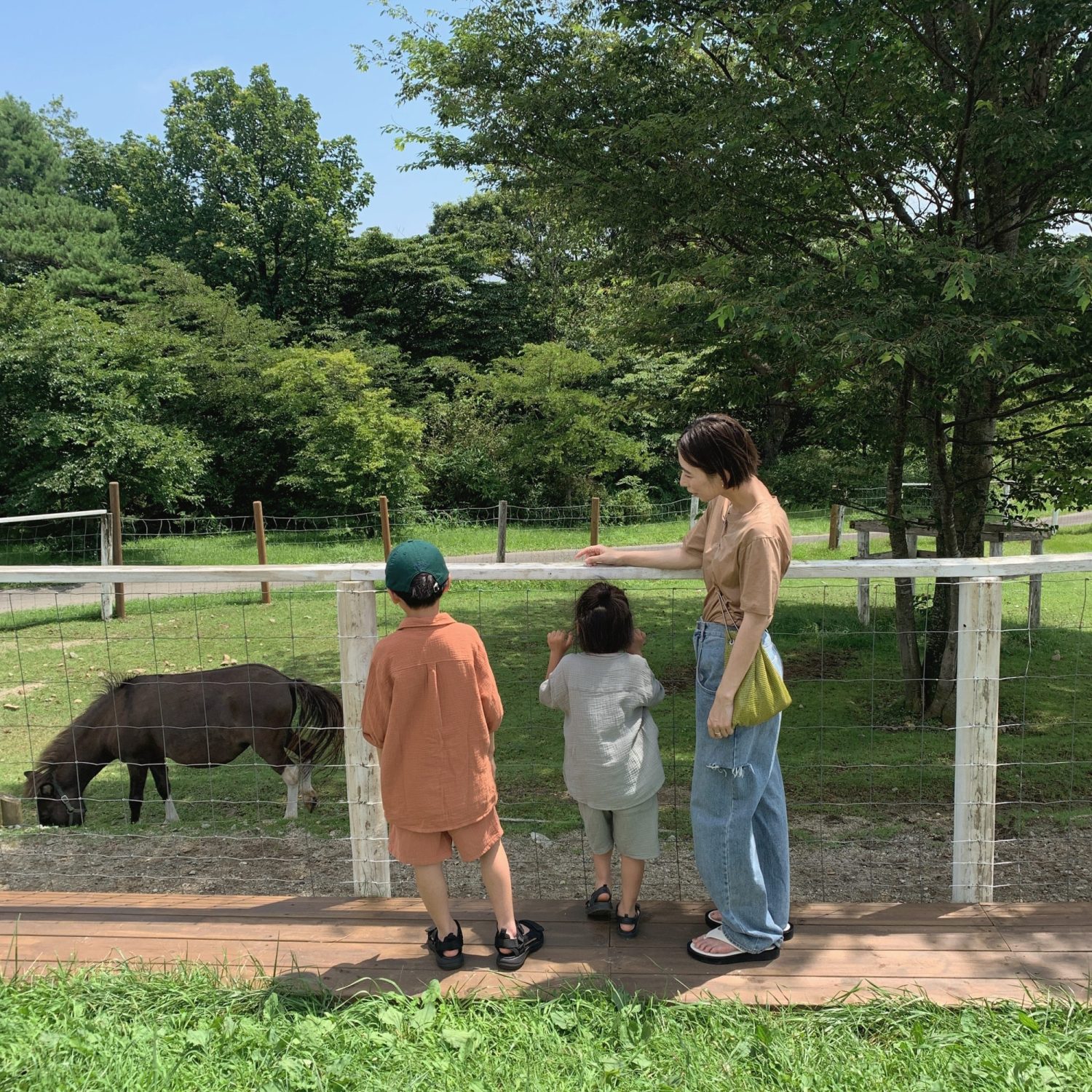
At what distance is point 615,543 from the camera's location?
17.6m

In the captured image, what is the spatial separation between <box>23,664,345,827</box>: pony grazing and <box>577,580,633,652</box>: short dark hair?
282 cm

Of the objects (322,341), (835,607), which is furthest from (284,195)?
(835,607)

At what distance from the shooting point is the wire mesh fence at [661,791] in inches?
172

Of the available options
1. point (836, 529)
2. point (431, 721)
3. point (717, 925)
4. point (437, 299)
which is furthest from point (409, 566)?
point (437, 299)

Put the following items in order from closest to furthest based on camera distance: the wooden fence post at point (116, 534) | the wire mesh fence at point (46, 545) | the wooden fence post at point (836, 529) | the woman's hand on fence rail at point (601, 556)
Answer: the woman's hand on fence rail at point (601, 556) < the wooden fence post at point (116, 534) < the wooden fence post at point (836, 529) < the wire mesh fence at point (46, 545)

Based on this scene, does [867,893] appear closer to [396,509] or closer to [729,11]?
[729,11]

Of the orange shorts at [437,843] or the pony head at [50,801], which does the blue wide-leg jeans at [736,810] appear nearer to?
the orange shorts at [437,843]

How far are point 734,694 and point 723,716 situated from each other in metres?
0.07

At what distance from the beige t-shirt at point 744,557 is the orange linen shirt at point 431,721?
0.73 meters

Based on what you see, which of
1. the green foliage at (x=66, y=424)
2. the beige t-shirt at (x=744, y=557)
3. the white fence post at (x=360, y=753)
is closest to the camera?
the beige t-shirt at (x=744, y=557)

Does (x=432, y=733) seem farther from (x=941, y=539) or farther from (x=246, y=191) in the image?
(x=246, y=191)

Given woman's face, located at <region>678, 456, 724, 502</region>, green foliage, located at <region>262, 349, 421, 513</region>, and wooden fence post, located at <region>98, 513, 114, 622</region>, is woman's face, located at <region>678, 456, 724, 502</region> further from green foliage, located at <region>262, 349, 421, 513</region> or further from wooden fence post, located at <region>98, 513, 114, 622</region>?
green foliage, located at <region>262, 349, 421, 513</region>

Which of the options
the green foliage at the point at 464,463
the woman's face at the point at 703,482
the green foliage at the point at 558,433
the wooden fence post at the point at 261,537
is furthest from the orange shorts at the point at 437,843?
the green foliage at the point at 464,463

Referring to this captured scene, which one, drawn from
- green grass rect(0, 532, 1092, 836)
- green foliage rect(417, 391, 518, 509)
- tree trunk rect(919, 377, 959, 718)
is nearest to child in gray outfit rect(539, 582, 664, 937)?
green grass rect(0, 532, 1092, 836)
